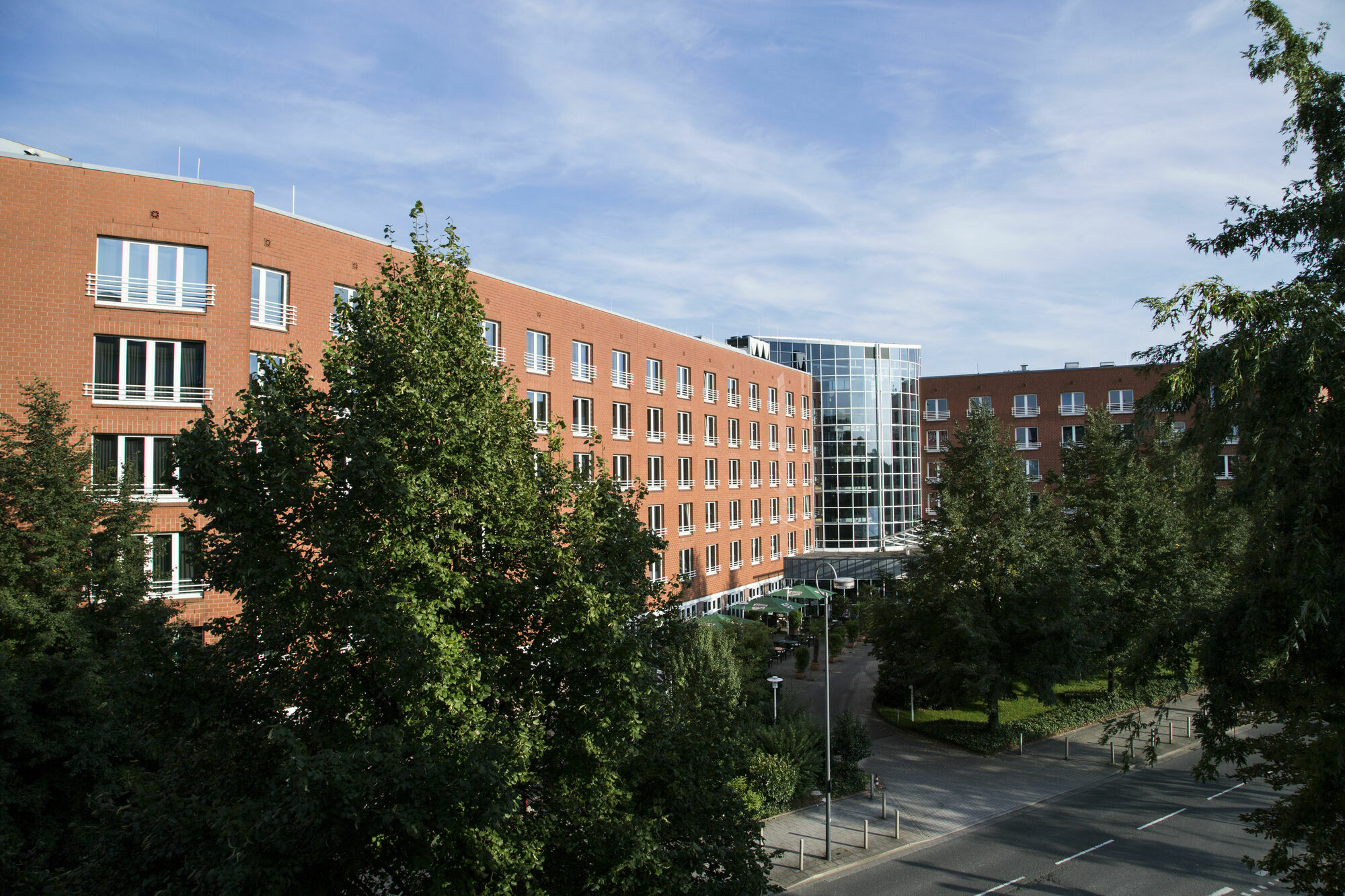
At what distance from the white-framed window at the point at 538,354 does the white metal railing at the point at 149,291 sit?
12.8 m

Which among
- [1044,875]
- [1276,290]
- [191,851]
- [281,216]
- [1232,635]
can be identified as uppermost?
[281,216]

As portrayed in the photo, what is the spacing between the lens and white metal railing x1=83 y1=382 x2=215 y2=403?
20.6 meters

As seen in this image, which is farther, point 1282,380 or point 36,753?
point 36,753

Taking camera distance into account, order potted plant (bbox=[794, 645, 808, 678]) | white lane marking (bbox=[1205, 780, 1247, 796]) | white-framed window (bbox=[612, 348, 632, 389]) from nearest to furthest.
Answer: white lane marking (bbox=[1205, 780, 1247, 796]), potted plant (bbox=[794, 645, 808, 678]), white-framed window (bbox=[612, 348, 632, 389])

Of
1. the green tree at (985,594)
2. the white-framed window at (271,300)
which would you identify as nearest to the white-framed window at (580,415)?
the white-framed window at (271,300)

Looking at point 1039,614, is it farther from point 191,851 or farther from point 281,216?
point 281,216

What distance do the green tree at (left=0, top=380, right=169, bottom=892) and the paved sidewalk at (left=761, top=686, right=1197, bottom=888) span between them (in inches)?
549

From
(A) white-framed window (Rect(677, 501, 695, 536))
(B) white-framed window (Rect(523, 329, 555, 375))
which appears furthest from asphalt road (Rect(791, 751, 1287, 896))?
(A) white-framed window (Rect(677, 501, 695, 536))

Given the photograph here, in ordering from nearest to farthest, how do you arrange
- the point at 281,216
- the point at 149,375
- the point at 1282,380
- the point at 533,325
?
the point at 1282,380, the point at 149,375, the point at 281,216, the point at 533,325

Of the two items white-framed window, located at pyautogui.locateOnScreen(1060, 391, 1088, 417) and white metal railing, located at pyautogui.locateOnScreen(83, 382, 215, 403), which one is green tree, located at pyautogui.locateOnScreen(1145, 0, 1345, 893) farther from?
white-framed window, located at pyautogui.locateOnScreen(1060, 391, 1088, 417)

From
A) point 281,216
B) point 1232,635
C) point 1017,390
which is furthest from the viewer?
point 1017,390

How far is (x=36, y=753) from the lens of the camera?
573 inches

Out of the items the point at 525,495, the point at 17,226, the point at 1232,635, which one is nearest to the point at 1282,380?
the point at 1232,635

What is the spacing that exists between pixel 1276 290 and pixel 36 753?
21.1 m
